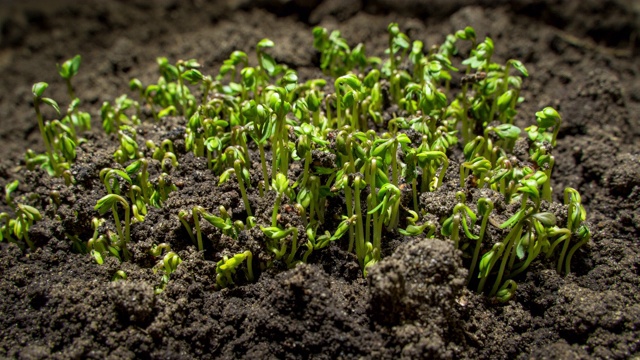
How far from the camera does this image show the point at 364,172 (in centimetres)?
171

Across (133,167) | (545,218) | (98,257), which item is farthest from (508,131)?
(98,257)

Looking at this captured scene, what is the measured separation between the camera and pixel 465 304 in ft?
5.15

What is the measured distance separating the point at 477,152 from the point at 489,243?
0.34 metres

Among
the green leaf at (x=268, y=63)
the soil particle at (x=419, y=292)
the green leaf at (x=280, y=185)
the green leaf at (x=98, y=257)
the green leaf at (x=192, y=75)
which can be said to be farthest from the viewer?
the green leaf at (x=268, y=63)

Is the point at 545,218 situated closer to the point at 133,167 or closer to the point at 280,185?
the point at 280,185

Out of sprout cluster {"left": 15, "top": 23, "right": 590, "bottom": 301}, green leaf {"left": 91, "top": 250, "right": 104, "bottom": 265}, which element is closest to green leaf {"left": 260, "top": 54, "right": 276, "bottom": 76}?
sprout cluster {"left": 15, "top": 23, "right": 590, "bottom": 301}

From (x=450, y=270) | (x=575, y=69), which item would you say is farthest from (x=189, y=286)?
(x=575, y=69)

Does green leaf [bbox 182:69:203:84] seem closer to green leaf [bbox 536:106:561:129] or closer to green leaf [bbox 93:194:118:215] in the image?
green leaf [bbox 93:194:118:215]

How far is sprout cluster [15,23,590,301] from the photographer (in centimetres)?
160

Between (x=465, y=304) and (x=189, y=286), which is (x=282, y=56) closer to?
(x=189, y=286)

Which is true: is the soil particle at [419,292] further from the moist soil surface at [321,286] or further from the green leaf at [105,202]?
the green leaf at [105,202]

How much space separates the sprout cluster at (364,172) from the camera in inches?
62.9

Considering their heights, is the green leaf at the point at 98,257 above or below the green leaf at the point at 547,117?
below

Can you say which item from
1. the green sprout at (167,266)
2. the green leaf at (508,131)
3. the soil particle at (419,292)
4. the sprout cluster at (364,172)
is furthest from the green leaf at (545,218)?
the green sprout at (167,266)
